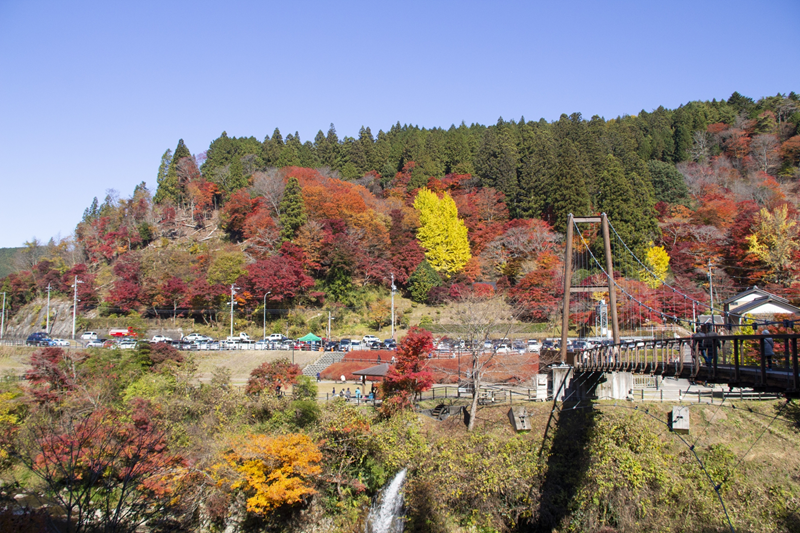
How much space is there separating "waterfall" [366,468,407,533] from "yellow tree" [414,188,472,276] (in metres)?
28.1

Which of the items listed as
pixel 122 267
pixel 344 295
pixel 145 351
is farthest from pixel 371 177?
pixel 145 351

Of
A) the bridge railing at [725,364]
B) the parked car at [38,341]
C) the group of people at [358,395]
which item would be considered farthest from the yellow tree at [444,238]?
the bridge railing at [725,364]

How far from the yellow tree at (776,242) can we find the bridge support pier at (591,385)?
2232 cm

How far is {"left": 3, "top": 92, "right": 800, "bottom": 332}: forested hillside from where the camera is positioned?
40.2m

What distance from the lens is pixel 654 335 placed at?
28.1 m

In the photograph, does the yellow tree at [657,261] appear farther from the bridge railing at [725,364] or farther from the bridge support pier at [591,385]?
the bridge railing at [725,364]

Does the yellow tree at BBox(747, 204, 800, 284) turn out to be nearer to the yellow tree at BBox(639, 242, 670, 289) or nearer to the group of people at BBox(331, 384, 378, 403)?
the yellow tree at BBox(639, 242, 670, 289)

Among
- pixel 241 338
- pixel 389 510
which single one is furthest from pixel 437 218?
pixel 389 510

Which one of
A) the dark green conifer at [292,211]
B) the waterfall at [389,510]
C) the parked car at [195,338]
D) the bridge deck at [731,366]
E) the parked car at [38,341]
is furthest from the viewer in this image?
the dark green conifer at [292,211]

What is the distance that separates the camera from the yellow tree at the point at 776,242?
34906 millimetres

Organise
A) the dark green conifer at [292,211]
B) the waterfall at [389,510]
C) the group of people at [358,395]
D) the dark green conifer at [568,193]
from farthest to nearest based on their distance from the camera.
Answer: the dark green conifer at [292,211], the dark green conifer at [568,193], the group of people at [358,395], the waterfall at [389,510]

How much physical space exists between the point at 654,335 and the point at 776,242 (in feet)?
45.9

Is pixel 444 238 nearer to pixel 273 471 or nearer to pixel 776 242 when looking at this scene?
pixel 776 242

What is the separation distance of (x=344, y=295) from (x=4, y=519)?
29.6 metres
